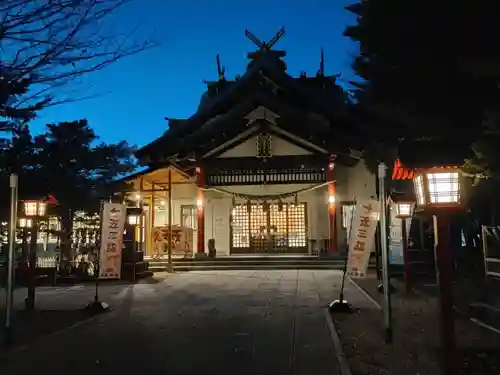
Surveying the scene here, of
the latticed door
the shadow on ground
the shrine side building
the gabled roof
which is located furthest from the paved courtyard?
the gabled roof

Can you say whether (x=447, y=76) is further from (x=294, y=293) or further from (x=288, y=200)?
(x=288, y=200)

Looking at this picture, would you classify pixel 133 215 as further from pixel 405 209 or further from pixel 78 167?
pixel 405 209

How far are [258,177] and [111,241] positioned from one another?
31.6 feet

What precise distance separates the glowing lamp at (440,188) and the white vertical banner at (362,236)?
5336 millimetres

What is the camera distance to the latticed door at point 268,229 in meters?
24.2

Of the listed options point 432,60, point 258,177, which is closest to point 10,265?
point 432,60

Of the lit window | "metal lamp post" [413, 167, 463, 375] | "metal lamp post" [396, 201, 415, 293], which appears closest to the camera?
"metal lamp post" [413, 167, 463, 375]

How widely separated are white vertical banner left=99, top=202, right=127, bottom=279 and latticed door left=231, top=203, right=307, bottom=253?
32.3 feet

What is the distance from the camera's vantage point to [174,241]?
74.0 ft

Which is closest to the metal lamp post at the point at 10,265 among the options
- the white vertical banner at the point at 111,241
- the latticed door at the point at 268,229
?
the white vertical banner at the point at 111,241

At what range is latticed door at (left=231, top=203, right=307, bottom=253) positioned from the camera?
24156mm

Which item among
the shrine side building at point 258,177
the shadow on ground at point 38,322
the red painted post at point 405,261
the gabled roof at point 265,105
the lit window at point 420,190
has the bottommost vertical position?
the shadow on ground at point 38,322

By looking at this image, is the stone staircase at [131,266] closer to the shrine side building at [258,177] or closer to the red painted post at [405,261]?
the shrine side building at [258,177]

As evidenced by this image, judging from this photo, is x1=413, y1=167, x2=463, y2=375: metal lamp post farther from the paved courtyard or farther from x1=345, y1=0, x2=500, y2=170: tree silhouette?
x1=345, y1=0, x2=500, y2=170: tree silhouette
